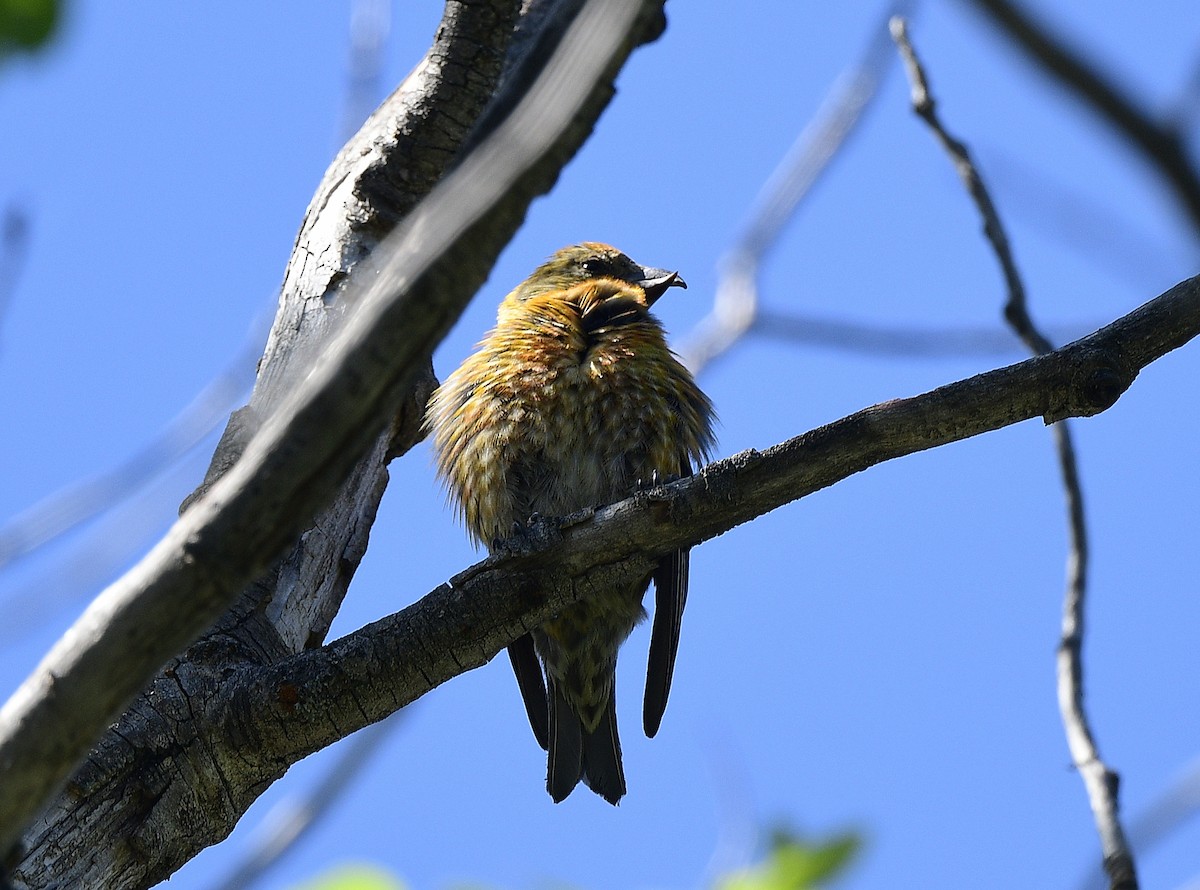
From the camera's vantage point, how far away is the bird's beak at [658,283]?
5539 mm

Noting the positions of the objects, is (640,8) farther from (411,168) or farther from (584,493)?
(584,493)

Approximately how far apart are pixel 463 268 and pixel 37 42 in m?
0.69

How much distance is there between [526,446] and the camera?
4539mm

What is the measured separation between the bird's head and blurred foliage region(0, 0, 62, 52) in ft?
12.4

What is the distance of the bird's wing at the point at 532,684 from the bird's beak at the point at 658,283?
1690 mm

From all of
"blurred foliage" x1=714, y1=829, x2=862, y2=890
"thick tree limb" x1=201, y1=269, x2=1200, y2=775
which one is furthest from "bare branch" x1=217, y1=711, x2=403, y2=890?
"blurred foliage" x1=714, y1=829, x2=862, y2=890

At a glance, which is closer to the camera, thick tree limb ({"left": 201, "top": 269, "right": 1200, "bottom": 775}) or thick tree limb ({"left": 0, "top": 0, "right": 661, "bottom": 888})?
thick tree limb ({"left": 0, "top": 0, "right": 661, "bottom": 888})

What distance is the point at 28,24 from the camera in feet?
5.36

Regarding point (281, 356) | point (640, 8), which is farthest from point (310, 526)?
point (640, 8)

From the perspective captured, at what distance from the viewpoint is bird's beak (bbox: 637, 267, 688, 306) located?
5.54 meters

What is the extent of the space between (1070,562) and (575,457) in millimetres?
1852

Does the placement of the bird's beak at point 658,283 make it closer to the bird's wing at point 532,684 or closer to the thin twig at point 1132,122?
the bird's wing at point 532,684

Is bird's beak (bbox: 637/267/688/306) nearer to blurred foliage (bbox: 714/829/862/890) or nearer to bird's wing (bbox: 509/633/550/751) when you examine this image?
bird's wing (bbox: 509/633/550/751)

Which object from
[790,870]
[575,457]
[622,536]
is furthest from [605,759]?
[790,870]
